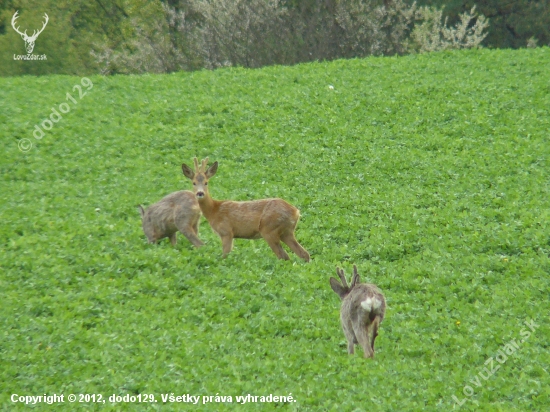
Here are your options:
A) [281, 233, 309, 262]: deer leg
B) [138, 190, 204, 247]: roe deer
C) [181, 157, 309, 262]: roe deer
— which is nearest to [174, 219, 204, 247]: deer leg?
[138, 190, 204, 247]: roe deer

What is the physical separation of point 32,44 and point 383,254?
27040 mm

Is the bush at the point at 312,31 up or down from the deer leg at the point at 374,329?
down

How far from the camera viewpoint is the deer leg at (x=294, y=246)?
10953 millimetres

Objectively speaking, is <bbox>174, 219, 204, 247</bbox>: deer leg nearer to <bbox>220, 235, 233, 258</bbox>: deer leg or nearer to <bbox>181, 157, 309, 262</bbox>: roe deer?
<bbox>181, 157, 309, 262</bbox>: roe deer

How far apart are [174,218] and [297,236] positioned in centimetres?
232

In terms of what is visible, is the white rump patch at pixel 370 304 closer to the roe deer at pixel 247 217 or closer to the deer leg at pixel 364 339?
the deer leg at pixel 364 339

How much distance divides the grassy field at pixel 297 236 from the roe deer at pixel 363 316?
0.24m

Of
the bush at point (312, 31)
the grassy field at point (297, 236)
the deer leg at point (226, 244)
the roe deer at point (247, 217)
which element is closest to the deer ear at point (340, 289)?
the grassy field at point (297, 236)

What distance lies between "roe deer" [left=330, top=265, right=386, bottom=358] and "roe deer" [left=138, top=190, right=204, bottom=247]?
3274 millimetres

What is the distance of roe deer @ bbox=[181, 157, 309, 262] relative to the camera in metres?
10.7

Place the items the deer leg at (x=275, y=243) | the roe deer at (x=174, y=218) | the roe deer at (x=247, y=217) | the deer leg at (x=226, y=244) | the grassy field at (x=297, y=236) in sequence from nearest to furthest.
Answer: the grassy field at (x=297, y=236) → the roe deer at (x=247, y=217) → the deer leg at (x=275, y=243) → the deer leg at (x=226, y=244) → the roe deer at (x=174, y=218)

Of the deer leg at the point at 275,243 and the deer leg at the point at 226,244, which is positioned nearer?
the deer leg at the point at 275,243

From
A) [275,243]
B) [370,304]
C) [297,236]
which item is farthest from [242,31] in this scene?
[370,304]

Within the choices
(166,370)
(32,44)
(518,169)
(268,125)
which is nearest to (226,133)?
(268,125)
